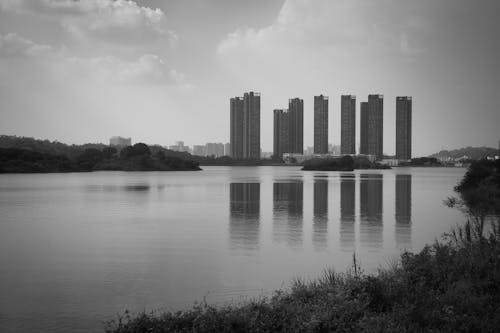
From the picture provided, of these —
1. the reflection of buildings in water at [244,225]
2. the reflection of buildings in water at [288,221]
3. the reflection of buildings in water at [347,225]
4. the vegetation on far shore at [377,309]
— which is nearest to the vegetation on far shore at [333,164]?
the reflection of buildings in water at [347,225]

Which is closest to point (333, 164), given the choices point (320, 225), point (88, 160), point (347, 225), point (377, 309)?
point (88, 160)

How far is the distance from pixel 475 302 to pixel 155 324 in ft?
15.0

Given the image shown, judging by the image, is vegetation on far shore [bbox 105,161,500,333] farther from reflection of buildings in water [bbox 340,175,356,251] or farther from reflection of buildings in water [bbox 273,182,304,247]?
reflection of buildings in water [bbox 273,182,304,247]

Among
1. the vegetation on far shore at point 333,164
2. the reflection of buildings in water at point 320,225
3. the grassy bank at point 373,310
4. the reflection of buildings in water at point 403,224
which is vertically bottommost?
the reflection of buildings in water at point 403,224

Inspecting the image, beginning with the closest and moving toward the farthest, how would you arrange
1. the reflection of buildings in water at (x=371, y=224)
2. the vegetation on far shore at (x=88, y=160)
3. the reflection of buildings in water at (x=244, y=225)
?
the reflection of buildings in water at (x=244, y=225), the reflection of buildings in water at (x=371, y=224), the vegetation on far shore at (x=88, y=160)

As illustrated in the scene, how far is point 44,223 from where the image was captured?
2097cm

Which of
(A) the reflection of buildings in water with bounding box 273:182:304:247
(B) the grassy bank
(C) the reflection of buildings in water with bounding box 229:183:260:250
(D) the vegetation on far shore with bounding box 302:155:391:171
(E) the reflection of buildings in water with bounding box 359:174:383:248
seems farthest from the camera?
(D) the vegetation on far shore with bounding box 302:155:391:171

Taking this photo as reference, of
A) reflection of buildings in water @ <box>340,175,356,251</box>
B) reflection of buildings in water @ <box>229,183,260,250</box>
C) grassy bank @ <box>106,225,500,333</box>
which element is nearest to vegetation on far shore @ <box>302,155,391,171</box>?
reflection of buildings in water @ <box>340,175,356,251</box>

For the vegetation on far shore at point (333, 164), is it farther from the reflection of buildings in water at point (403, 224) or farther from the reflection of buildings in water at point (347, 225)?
the reflection of buildings in water at point (347, 225)

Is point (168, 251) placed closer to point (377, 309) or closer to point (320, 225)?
point (320, 225)

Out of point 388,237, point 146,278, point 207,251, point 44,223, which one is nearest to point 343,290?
point 146,278

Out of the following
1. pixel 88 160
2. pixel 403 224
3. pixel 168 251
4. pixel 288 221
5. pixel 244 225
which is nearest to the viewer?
pixel 168 251

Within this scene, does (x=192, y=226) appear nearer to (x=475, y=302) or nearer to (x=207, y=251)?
(x=207, y=251)

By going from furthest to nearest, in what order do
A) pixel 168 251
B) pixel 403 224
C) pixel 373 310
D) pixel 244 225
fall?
pixel 403 224, pixel 244 225, pixel 168 251, pixel 373 310
